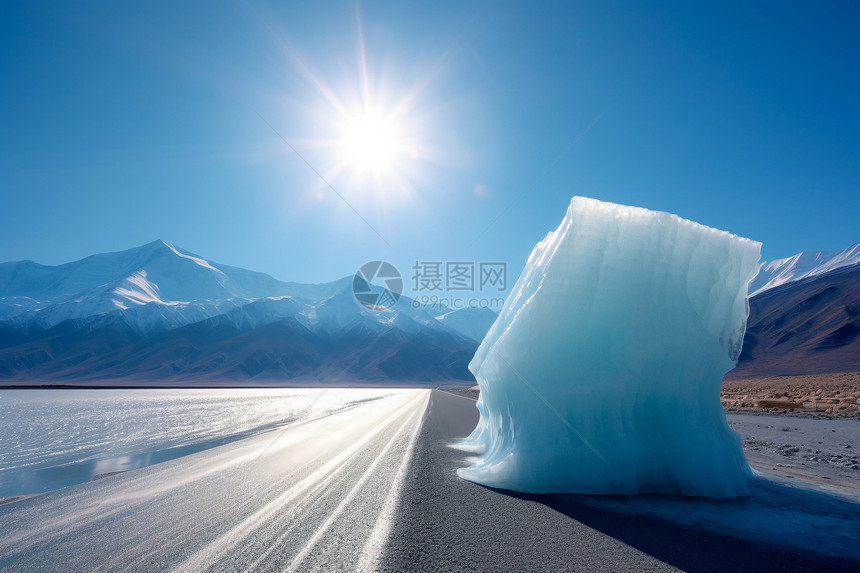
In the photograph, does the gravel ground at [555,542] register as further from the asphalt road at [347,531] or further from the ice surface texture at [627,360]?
the ice surface texture at [627,360]

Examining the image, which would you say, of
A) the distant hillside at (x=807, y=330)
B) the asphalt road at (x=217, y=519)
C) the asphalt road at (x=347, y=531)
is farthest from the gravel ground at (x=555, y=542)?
the distant hillside at (x=807, y=330)

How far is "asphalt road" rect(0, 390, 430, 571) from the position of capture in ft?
14.9

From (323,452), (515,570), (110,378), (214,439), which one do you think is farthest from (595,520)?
(110,378)

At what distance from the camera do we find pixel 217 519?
5.93m

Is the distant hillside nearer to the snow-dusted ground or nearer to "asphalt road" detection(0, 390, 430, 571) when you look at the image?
the snow-dusted ground

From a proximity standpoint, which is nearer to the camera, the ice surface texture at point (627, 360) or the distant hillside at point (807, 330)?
the ice surface texture at point (627, 360)

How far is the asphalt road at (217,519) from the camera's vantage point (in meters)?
4.55

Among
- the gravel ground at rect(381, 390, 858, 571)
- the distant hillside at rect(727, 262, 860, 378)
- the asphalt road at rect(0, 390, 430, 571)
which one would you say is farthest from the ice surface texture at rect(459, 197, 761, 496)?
the distant hillside at rect(727, 262, 860, 378)

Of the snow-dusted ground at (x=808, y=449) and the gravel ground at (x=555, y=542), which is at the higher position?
the snow-dusted ground at (x=808, y=449)

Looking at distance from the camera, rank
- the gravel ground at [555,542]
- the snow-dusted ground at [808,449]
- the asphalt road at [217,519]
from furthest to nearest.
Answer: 1. the snow-dusted ground at [808,449]
2. the asphalt road at [217,519]
3. the gravel ground at [555,542]

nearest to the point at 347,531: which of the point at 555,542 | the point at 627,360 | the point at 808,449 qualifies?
the point at 555,542

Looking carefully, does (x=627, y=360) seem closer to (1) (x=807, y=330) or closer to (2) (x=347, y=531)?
(2) (x=347, y=531)

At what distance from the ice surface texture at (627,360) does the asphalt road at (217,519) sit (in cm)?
304

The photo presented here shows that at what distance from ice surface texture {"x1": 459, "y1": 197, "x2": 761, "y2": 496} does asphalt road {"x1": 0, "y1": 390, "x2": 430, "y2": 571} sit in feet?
9.97
